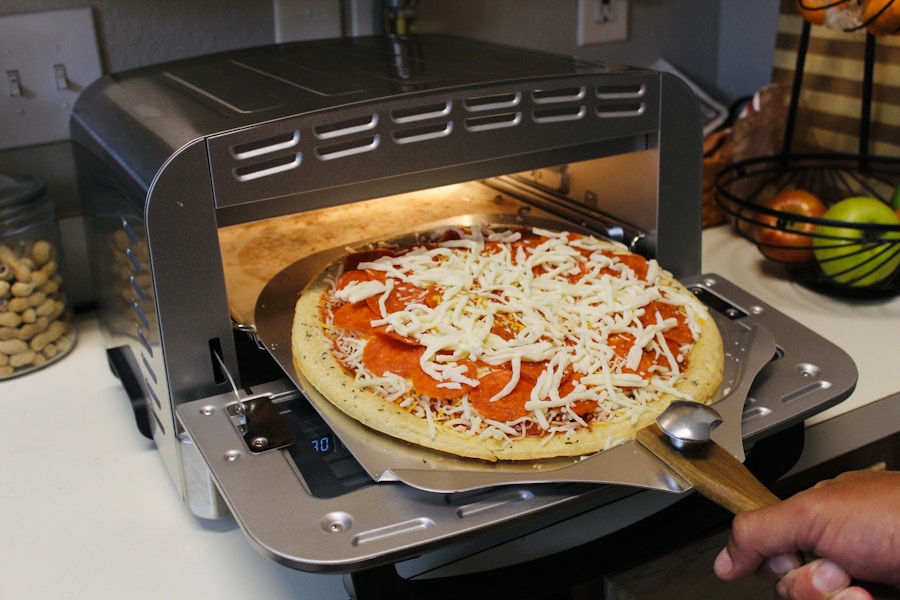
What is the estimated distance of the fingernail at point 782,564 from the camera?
0.51 metres

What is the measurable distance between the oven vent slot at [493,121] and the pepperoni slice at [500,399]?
22 cm

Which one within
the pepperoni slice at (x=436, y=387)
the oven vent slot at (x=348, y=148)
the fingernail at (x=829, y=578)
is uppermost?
the oven vent slot at (x=348, y=148)

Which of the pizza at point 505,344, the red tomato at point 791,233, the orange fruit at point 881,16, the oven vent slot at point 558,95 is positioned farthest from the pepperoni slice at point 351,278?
the orange fruit at point 881,16

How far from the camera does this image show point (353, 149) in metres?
0.68

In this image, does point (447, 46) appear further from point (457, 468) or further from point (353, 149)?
point (457, 468)

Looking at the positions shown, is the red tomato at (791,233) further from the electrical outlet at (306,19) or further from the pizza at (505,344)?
the electrical outlet at (306,19)

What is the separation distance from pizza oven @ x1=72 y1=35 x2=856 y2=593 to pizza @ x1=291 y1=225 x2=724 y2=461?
0.08 ft

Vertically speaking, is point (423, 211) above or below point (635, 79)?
below

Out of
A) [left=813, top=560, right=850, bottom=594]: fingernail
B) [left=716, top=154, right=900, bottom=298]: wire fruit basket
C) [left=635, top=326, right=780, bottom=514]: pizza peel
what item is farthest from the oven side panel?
[left=716, top=154, right=900, bottom=298]: wire fruit basket

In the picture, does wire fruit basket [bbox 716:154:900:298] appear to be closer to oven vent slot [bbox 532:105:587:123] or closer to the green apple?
the green apple

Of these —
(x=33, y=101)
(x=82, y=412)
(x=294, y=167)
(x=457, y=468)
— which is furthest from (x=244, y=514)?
(x=33, y=101)

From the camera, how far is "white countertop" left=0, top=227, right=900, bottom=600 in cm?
67

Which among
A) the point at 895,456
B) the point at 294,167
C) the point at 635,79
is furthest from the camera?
the point at 895,456

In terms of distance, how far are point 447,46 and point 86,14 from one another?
1.35 feet
